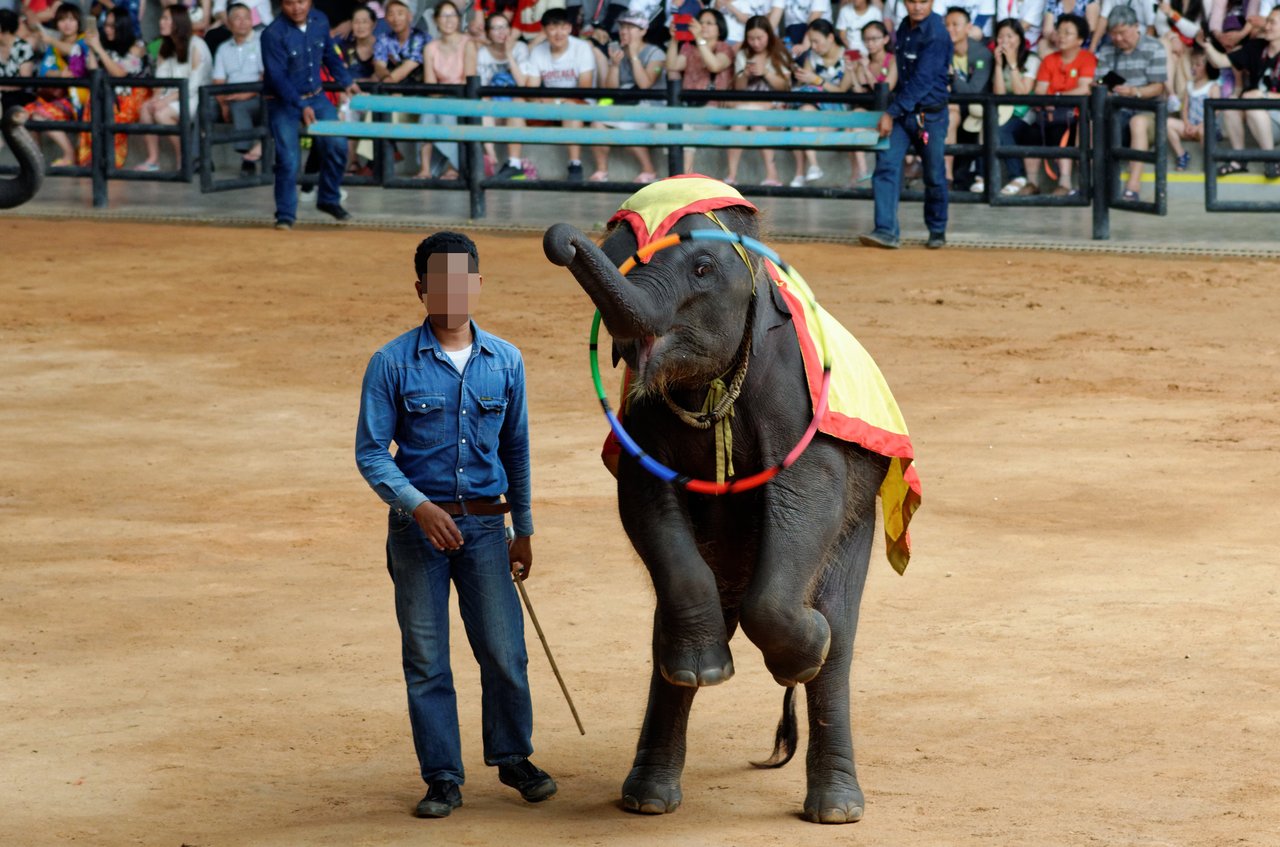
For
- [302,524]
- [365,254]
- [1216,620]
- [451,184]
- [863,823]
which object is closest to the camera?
[863,823]

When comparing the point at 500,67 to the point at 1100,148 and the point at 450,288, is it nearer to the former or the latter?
the point at 1100,148

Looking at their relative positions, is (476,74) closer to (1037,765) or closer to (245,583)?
(245,583)

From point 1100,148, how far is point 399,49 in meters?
7.11

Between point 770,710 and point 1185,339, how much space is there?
279 inches

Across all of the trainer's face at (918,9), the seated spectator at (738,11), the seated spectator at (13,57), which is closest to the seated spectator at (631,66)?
the seated spectator at (738,11)

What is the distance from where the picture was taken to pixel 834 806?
192 inches

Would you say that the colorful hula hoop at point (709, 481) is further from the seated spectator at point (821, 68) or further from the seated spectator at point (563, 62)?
the seated spectator at point (563, 62)

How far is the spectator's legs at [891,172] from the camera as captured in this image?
15578 millimetres

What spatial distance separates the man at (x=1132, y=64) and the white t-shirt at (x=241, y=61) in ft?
27.3

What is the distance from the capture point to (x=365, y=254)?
52.5 feet

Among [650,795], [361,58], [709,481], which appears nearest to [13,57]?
[361,58]

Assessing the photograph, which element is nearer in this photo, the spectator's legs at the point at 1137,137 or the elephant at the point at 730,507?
the elephant at the point at 730,507

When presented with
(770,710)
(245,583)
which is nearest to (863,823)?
(770,710)

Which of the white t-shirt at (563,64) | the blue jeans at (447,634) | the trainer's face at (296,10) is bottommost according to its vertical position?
the blue jeans at (447,634)
